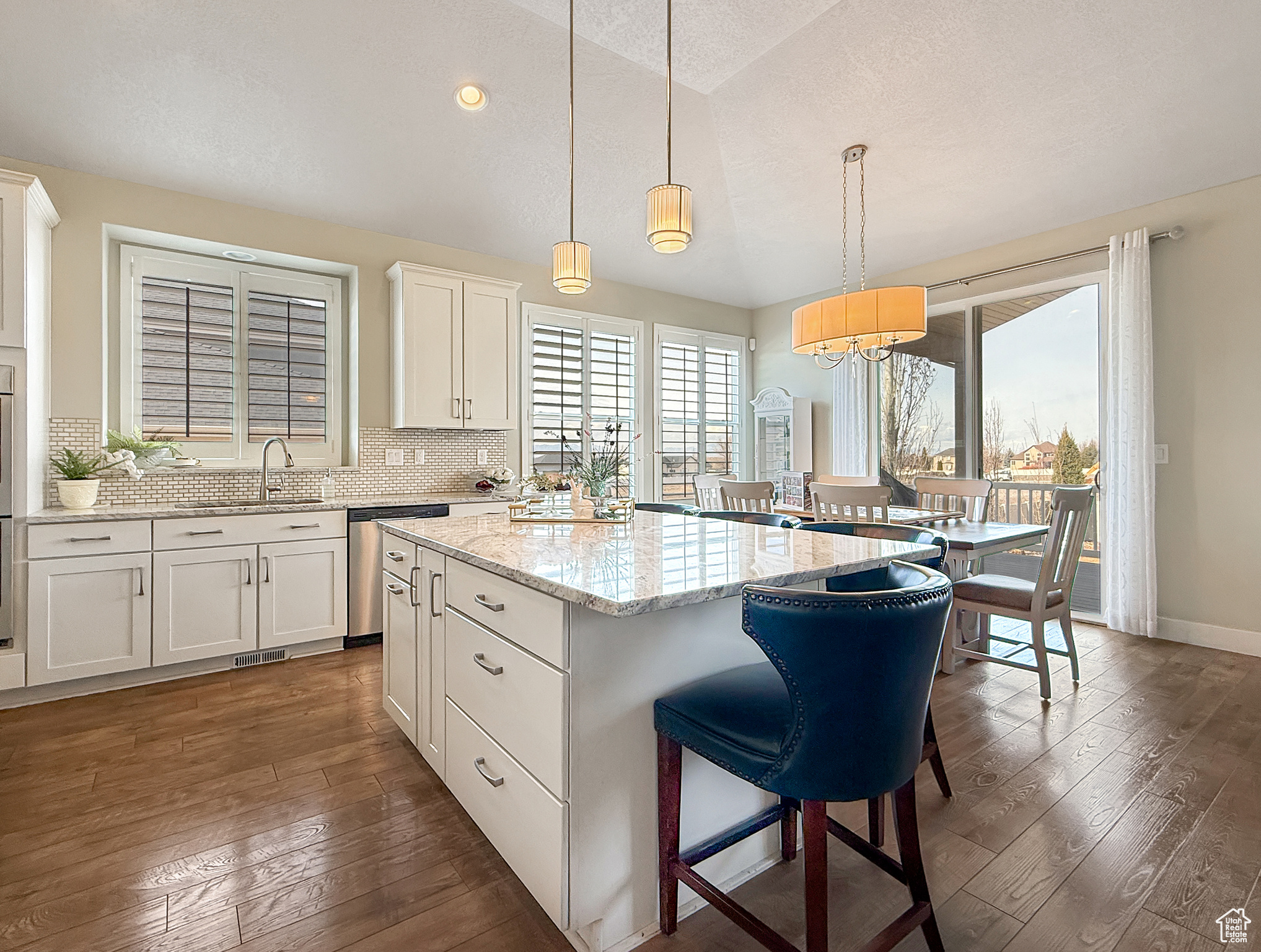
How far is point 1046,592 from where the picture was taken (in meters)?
2.98

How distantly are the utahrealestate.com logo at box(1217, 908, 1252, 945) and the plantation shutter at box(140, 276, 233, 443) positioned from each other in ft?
16.7

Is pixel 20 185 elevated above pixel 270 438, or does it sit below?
Result: above

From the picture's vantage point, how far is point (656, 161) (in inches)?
171

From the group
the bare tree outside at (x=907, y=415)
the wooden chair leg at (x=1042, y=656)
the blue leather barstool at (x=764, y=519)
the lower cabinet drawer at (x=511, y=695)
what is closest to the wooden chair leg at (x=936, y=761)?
the blue leather barstool at (x=764, y=519)

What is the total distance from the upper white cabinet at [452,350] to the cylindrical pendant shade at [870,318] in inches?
91.5

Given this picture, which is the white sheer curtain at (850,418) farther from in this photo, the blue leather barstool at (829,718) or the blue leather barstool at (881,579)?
the blue leather barstool at (829,718)

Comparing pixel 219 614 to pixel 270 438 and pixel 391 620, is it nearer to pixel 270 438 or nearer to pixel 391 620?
pixel 270 438

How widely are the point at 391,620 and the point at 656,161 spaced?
353cm

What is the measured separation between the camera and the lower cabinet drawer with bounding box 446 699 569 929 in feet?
4.53

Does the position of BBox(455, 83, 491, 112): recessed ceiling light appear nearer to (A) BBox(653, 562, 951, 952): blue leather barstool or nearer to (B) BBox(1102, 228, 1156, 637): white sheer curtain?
(A) BBox(653, 562, 951, 952): blue leather barstool

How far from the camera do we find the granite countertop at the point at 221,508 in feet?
9.96

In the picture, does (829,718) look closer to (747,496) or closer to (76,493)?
(747,496)

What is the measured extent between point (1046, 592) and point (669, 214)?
253cm

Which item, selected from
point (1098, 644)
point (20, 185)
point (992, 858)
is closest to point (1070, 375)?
point (1098, 644)
